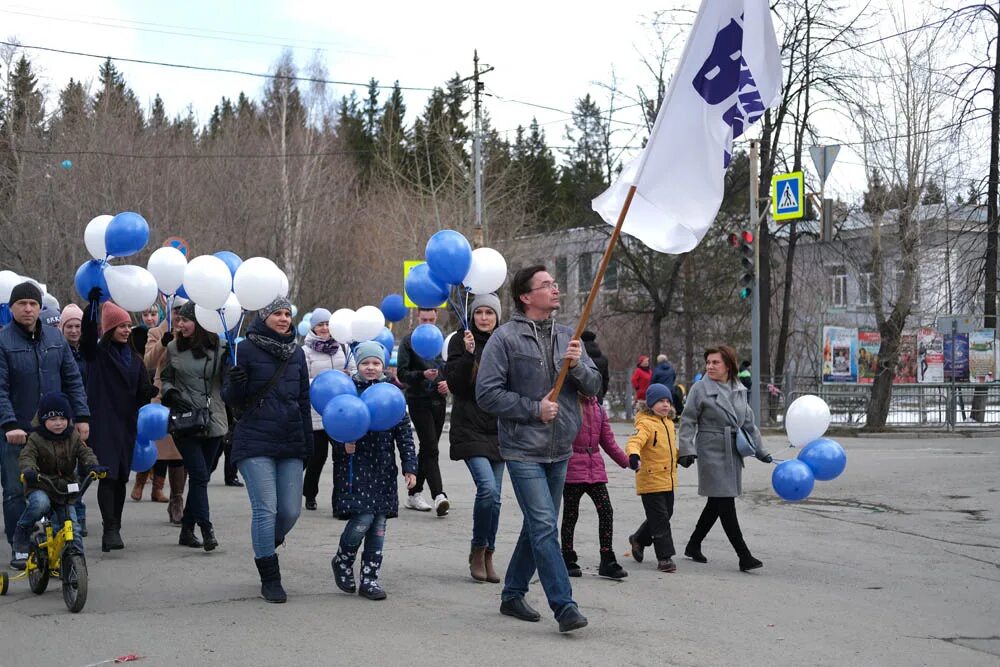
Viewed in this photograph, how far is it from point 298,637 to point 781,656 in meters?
2.56

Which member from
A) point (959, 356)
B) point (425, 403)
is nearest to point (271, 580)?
point (425, 403)

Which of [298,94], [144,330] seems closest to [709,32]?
[144,330]

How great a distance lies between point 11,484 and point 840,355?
25.3 meters

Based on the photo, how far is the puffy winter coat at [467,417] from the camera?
7895 millimetres

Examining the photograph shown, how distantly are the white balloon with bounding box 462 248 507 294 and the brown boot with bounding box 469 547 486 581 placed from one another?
218 cm

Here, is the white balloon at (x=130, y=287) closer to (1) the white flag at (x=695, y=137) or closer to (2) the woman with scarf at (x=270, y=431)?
(2) the woman with scarf at (x=270, y=431)

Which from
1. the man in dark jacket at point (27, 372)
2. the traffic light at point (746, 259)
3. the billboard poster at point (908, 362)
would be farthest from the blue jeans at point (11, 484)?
the billboard poster at point (908, 362)

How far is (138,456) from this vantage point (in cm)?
972

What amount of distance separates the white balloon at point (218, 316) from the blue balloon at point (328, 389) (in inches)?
82.5

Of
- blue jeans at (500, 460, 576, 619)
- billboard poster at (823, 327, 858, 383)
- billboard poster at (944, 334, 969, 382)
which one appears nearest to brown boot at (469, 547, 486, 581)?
blue jeans at (500, 460, 576, 619)

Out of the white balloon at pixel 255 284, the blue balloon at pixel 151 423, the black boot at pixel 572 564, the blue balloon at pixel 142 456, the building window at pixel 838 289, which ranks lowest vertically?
the black boot at pixel 572 564

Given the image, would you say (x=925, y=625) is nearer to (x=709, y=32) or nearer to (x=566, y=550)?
(x=566, y=550)

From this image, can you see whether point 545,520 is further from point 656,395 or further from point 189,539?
point 189,539

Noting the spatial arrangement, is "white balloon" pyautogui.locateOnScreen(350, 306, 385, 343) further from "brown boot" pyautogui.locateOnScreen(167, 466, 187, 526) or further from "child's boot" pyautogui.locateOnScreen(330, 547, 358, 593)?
"child's boot" pyautogui.locateOnScreen(330, 547, 358, 593)
